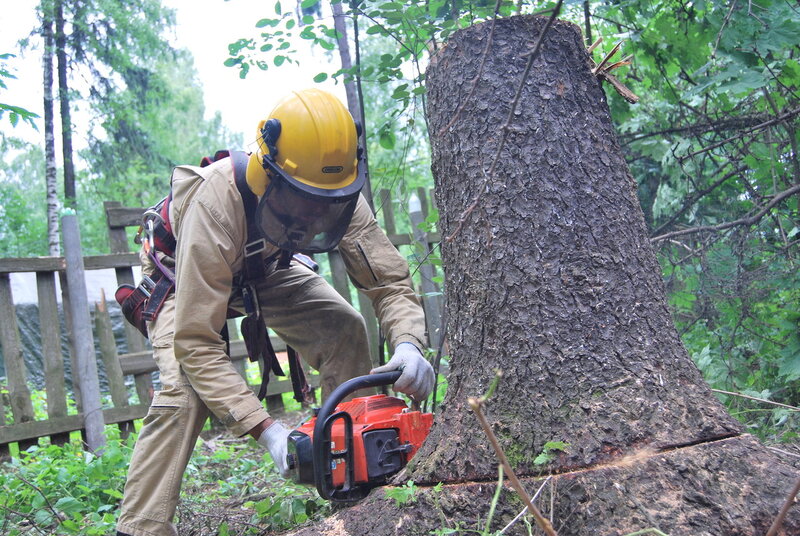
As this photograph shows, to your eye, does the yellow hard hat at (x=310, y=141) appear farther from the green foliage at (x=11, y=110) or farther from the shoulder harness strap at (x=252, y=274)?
the green foliage at (x=11, y=110)

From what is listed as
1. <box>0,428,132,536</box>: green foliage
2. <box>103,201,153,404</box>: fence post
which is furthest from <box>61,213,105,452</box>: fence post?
<box>0,428,132,536</box>: green foliage

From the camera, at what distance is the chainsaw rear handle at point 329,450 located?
2.09 meters

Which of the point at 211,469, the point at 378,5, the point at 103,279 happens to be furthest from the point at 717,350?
the point at 103,279

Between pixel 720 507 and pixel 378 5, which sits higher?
pixel 378 5

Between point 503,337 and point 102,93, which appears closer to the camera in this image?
point 503,337

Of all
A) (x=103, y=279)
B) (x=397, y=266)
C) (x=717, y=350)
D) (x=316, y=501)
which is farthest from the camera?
(x=103, y=279)

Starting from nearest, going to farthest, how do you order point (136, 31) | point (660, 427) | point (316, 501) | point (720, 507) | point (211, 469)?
point (720, 507)
point (660, 427)
point (316, 501)
point (211, 469)
point (136, 31)

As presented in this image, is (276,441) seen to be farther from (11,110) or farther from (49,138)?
(49,138)

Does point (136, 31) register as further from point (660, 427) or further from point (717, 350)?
point (660, 427)

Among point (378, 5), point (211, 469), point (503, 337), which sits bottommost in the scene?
point (211, 469)

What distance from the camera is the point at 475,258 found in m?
1.93

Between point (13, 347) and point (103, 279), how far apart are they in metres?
4.60

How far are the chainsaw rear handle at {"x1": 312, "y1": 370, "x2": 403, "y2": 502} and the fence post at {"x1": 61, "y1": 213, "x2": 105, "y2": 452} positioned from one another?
315 centimetres

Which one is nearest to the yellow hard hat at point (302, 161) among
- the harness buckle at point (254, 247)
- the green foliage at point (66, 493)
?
the harness buckle at point (254, 247)
